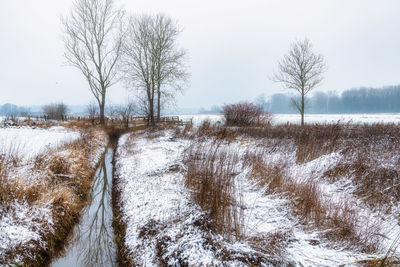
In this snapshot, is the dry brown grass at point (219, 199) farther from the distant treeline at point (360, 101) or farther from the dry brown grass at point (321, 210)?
the distant treeline at point (360, 101)

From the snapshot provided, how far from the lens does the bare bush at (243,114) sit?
1877 cm

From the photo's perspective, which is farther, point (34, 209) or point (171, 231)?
point (34, 209)

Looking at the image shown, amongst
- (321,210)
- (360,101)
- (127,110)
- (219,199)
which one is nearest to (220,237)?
(219,199)

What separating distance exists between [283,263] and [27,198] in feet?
14.8

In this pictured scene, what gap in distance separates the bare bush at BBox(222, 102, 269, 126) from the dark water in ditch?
1454cm

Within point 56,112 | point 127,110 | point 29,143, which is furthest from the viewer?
point 56,112

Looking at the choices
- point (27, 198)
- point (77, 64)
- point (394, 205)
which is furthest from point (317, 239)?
point (77, 64)

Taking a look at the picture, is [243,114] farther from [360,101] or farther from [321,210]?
[360,101]

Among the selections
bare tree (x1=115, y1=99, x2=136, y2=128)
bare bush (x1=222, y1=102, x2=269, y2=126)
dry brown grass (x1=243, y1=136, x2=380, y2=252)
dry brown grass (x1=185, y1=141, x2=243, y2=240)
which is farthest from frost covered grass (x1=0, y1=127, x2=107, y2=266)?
bare tree (x1=115, y1=99, x2=136, y2=128)

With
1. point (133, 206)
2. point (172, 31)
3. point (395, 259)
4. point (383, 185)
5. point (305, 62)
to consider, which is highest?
point (172, 31)

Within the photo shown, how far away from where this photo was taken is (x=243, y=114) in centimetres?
1919

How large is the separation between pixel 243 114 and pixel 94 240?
16904 mm

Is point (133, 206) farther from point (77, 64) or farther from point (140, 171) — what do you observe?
point (77, 64)

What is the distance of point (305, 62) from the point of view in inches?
701
